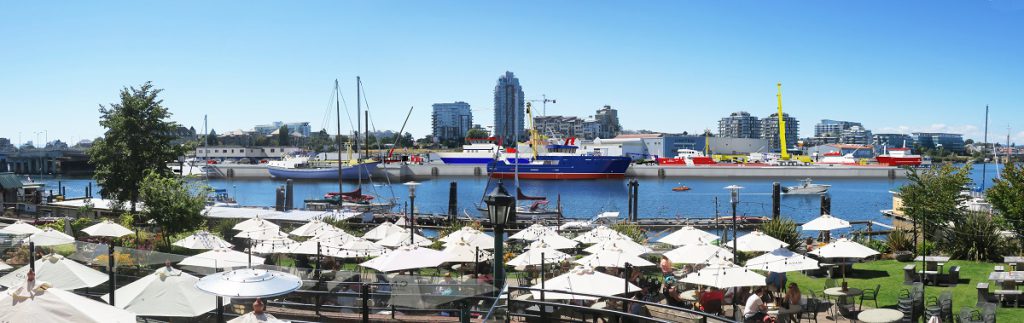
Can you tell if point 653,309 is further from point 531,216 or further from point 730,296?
point 531,216

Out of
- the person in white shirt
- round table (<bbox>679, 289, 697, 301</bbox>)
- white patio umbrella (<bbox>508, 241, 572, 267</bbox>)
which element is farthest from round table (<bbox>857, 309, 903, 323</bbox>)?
white patio umbrella (<bbox>508, 241, 572, 267</bbox>)

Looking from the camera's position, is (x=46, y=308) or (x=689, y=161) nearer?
(x=46, y=308)

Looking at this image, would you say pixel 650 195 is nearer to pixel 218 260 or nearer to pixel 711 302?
pixel 711 302

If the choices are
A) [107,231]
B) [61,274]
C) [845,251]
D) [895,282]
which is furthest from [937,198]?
[107,231]

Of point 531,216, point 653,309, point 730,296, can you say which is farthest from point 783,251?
point 531,216

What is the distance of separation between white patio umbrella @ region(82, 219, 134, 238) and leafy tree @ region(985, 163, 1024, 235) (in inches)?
975

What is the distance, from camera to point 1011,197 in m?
19.6

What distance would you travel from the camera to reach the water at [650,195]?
59.5m

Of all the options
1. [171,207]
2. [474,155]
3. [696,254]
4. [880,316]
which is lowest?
[880,316]

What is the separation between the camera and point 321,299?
11.8m

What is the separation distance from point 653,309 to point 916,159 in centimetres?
12187

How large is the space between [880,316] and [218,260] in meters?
11.0


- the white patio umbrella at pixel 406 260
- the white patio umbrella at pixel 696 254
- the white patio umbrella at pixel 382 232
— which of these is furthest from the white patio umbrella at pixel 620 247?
the white patio umbrella at pixel 382 232

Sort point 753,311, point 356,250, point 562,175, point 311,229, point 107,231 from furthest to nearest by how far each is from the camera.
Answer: point 562,175, point 311,229, point 107,231, point 356,250, point 753,311
